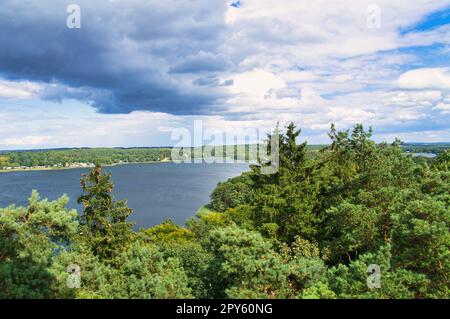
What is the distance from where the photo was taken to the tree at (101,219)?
77.0 feet

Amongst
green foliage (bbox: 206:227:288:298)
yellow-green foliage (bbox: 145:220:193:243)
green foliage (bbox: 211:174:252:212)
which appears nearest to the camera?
green foliage (bbox: 206:227:288:298)

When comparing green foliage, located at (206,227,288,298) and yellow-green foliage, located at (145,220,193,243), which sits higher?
green foliage, located at (206,227,288,298)

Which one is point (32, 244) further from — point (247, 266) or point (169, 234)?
point (169, 234)

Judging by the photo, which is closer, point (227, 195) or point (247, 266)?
point (247, 266)

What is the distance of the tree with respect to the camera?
77.0ft

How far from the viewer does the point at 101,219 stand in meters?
23.5

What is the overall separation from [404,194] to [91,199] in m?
17.9

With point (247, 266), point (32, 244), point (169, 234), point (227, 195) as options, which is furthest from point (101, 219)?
point (227, 195)

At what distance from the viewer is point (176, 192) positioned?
8806 cm

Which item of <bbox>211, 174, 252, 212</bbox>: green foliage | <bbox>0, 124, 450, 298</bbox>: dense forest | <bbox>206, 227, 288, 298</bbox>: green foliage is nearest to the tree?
<bbox>0, 124, 450, 298</bbox>: dense forest

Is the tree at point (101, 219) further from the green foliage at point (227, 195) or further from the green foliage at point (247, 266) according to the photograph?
the green foliage at point (227, 195)

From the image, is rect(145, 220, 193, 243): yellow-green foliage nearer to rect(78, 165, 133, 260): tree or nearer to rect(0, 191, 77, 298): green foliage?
rect(78, 165, 133, 260): tree

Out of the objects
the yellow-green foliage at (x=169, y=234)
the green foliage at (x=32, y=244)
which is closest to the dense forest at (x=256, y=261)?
the green foliage at (x=32, y=244)
